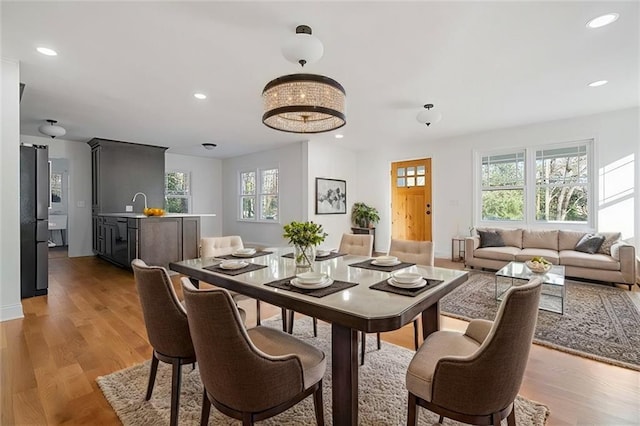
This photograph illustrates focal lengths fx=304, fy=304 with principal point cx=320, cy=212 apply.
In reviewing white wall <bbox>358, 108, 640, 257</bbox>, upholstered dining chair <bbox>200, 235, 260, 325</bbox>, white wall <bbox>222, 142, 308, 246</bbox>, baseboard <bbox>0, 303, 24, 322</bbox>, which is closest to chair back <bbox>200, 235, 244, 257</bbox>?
upholstered dining chair <bbox>200, 235, 260, 325</bbox>

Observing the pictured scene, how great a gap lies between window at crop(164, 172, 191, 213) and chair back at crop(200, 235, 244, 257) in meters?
5.81

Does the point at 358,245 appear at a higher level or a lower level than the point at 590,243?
higher

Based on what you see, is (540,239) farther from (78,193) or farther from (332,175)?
(78,193)

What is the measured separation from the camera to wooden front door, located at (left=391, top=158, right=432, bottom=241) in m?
6.48

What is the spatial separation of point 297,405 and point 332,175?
5.61 meters

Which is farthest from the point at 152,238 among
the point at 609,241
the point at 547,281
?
the point at 609,241

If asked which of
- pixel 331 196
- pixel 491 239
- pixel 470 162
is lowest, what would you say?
pixel 491 239

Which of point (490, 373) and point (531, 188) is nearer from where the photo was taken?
point (490, 373)

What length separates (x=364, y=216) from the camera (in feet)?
23.5

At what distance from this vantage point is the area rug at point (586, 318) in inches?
90.2

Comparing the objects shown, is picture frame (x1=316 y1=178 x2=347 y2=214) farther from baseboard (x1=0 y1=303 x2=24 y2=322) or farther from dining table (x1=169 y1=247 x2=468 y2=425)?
baseboard (x1=0 y1=303 x2=24 y2=322)

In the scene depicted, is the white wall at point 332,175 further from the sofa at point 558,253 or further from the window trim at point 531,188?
the sofa at point 558,253

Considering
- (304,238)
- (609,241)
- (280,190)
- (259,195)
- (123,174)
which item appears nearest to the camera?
(304,238)

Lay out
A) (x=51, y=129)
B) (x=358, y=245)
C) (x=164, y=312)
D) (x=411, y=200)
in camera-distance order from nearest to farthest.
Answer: (x=164, y=312) < (x=358, y=245) < (x=51, y=129) < (x=411, y=200)
